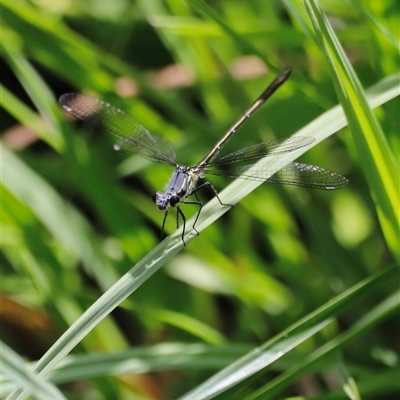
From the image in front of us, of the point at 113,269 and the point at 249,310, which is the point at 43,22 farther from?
the point at 249,310

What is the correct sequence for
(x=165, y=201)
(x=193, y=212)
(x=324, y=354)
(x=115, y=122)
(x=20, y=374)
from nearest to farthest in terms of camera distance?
(x=20, y=374)
(x=324, y=354)
(x=165, y=201)
(x=115, y=122)
(x=193, y=212)

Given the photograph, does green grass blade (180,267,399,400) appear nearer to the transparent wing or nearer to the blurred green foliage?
the blurred green foliage

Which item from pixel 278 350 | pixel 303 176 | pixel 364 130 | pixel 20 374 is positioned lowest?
pixel 20 374

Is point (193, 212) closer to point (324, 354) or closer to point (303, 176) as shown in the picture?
point (303, 176)

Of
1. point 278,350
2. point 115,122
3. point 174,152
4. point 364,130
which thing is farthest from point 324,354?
point 115,122

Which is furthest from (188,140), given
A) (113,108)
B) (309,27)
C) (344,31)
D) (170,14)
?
(309,27)

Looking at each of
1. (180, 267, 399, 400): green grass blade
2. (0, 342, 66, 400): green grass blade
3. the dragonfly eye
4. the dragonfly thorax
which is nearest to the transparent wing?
the dragonfly thorax

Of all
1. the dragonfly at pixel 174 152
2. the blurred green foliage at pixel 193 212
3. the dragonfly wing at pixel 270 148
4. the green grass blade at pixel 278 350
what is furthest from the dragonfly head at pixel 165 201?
the green grass blade at pixel 278 350
